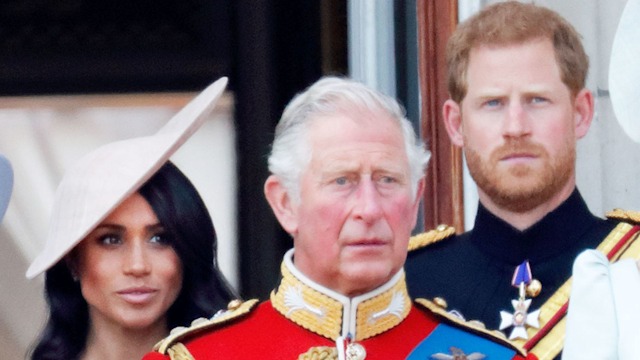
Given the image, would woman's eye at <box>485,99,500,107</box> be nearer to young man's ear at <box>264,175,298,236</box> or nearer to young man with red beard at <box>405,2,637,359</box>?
young man with red beard at <box>405,2,637,359</box>

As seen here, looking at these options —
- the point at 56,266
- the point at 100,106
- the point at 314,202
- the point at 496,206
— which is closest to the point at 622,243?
the point at 496,206

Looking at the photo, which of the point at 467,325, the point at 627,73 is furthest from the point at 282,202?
the point at 627,73

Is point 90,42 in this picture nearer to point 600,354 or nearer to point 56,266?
point 56,266

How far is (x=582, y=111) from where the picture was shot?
181 inches

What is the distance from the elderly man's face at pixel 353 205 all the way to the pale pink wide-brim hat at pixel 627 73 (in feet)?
2.64

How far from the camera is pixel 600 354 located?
3.87 meters

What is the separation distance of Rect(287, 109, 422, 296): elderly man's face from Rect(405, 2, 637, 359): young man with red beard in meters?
0.50

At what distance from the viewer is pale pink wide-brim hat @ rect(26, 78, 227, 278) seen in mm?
4453

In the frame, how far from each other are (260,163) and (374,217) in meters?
1.51

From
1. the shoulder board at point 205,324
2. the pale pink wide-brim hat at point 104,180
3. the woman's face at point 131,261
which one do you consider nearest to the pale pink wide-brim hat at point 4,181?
the pale pink wide-brim hat at point 104,180

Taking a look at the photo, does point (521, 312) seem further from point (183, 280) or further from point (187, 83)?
point (187, 83)

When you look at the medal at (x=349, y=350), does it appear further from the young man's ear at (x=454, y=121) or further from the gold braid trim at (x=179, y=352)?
the young man's ear at (x=454, y=121)

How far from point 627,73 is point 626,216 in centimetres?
32

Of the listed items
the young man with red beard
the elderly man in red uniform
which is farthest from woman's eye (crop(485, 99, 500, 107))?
the elderly man in red uniform
